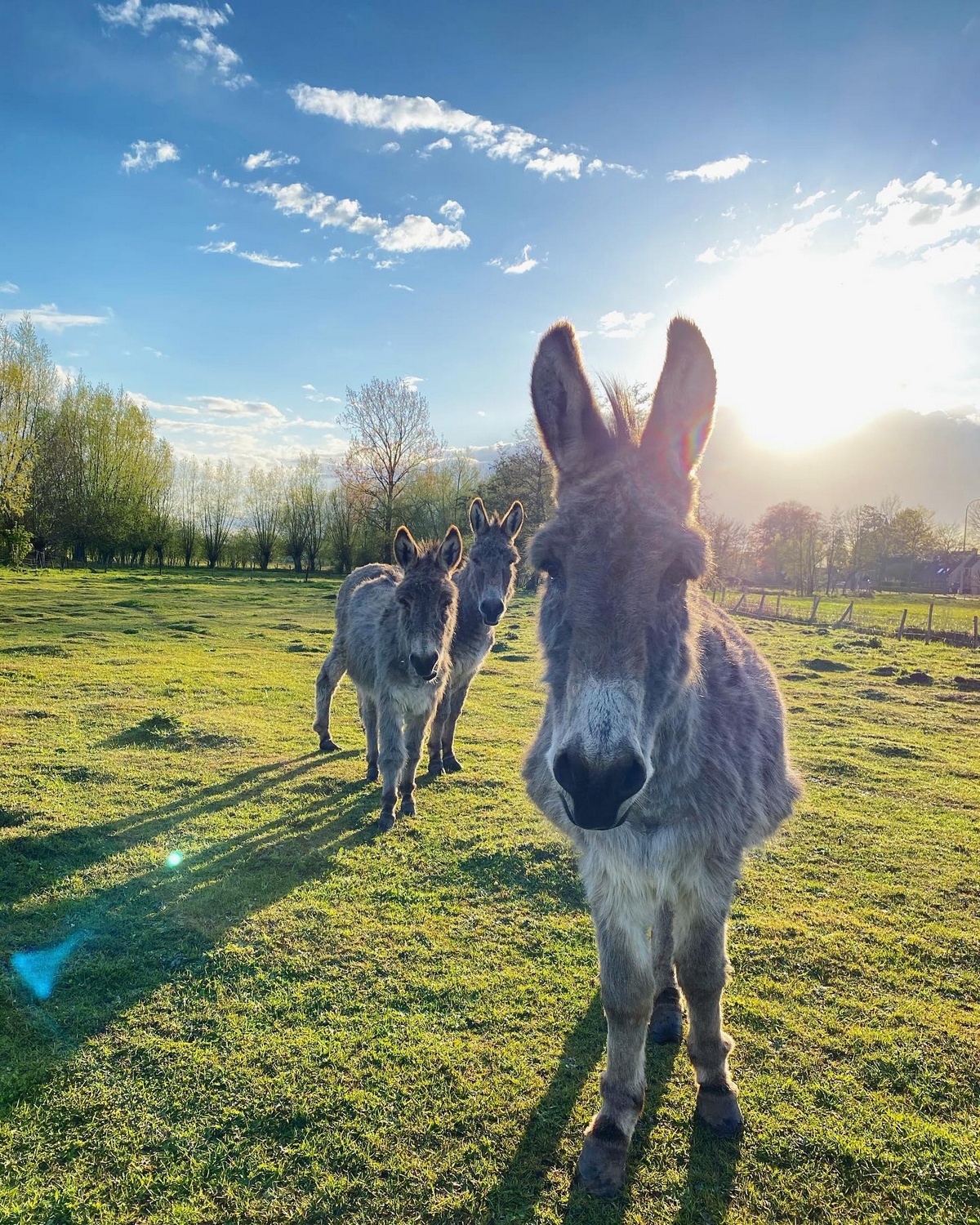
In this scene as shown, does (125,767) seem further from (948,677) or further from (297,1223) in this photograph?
(948,677)

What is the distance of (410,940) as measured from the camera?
4.43m

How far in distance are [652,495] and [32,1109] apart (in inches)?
168

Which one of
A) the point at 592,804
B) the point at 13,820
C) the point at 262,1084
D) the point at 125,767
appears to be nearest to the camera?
the point at 592,804

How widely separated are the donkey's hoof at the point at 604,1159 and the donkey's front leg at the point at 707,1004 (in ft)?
1.76

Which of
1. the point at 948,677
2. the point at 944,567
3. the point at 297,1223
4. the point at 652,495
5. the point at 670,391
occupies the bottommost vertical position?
the point at 297,1223

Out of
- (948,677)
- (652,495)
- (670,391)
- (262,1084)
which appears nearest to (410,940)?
(262,1084)

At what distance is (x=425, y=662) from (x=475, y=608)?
2709 mm

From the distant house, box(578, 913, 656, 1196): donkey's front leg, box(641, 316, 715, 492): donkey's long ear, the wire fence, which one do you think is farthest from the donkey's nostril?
the distant house

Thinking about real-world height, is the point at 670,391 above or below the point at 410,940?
above

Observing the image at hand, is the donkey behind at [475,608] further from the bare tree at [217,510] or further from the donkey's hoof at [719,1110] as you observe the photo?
the bare tree at [217,510]

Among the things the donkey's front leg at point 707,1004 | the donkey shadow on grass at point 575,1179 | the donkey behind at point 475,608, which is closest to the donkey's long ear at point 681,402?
the donkey's front leg at point 707,1004

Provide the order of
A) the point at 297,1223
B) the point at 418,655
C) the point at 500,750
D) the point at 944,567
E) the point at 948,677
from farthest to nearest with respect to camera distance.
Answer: the point at 944,567, the point at 948,677, the point at 500,750, the point at 418,655, the point at 297,1223

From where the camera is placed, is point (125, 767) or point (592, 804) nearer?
point (592, 804)

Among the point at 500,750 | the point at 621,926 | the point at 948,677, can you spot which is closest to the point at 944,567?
the point at 948,677
